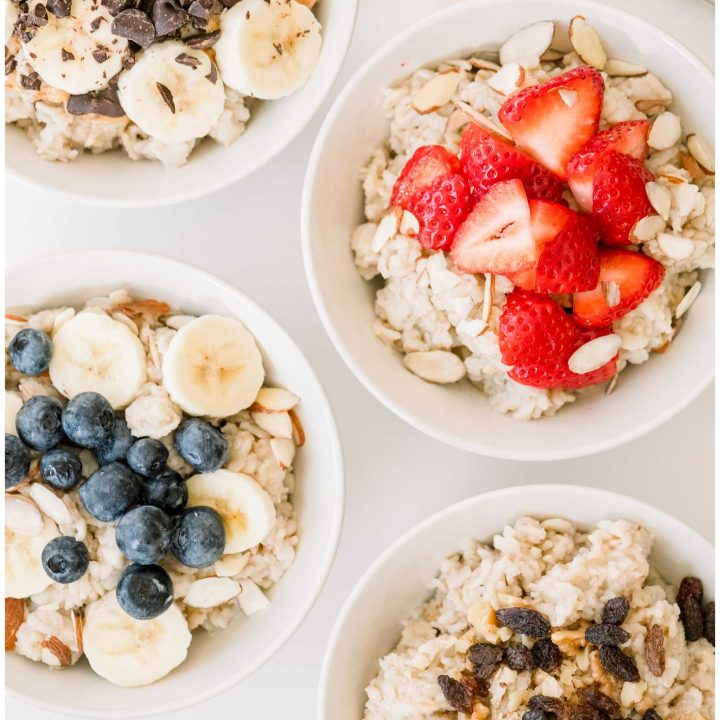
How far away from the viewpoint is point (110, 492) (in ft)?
4.95

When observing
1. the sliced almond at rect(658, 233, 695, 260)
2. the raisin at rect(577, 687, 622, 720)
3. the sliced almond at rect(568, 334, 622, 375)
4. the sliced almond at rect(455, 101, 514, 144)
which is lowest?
the raisin at rect(577, 687, 622, 720)

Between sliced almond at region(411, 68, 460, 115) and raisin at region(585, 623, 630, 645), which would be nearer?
raisin at region(585, 623, 630, 645)

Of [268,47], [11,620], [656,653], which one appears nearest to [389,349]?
[268,47]

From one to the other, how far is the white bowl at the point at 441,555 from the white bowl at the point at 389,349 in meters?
0.09

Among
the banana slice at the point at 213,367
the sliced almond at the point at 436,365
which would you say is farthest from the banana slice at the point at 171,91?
the sliced almond at the point at 436,365

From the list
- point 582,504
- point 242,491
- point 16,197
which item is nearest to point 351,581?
point 242,491

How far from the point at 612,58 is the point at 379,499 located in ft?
2.85

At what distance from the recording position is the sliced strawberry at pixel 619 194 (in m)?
1.49

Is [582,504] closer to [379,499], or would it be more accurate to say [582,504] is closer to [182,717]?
[379,499]

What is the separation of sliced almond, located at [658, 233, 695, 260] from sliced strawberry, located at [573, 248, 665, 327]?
3 centimetres

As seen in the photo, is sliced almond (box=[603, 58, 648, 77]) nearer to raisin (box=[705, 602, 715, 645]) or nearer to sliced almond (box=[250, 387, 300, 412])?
sliced almond (box=[250, 387, 300, 412])

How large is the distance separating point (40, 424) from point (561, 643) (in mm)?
881

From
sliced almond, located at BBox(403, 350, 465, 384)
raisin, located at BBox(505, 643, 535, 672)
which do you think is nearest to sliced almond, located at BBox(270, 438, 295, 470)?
sliced almond, located at BBox(403, 350, 465, 384)

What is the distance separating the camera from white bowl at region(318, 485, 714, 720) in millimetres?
1580
